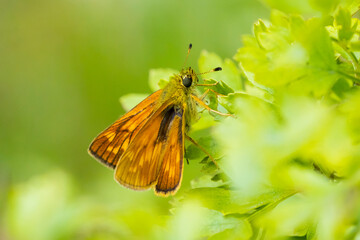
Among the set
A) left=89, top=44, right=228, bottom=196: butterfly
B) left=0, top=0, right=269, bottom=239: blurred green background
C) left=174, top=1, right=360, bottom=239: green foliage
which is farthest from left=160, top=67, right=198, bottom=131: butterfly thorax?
left=0, top=0, right=269, bottom=239: blurred green background

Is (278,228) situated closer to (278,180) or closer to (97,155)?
(278,180)

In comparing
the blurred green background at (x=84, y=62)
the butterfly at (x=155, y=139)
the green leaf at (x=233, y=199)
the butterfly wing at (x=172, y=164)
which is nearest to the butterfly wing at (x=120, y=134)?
the butterfly at (x=155, y=139)

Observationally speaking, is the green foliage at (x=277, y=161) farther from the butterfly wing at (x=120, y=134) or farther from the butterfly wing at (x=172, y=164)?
the butterfly wing at (x=120, y=134)

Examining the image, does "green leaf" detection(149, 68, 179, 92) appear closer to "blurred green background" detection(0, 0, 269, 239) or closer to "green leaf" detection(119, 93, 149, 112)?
"green leaf" detection(119, 93, 149, 112)

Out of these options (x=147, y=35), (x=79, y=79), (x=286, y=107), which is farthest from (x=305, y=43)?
(x=79, y=79)

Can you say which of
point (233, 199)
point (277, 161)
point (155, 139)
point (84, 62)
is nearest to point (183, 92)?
point (155, 139)

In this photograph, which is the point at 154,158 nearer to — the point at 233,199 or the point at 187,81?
the point at 187,81
